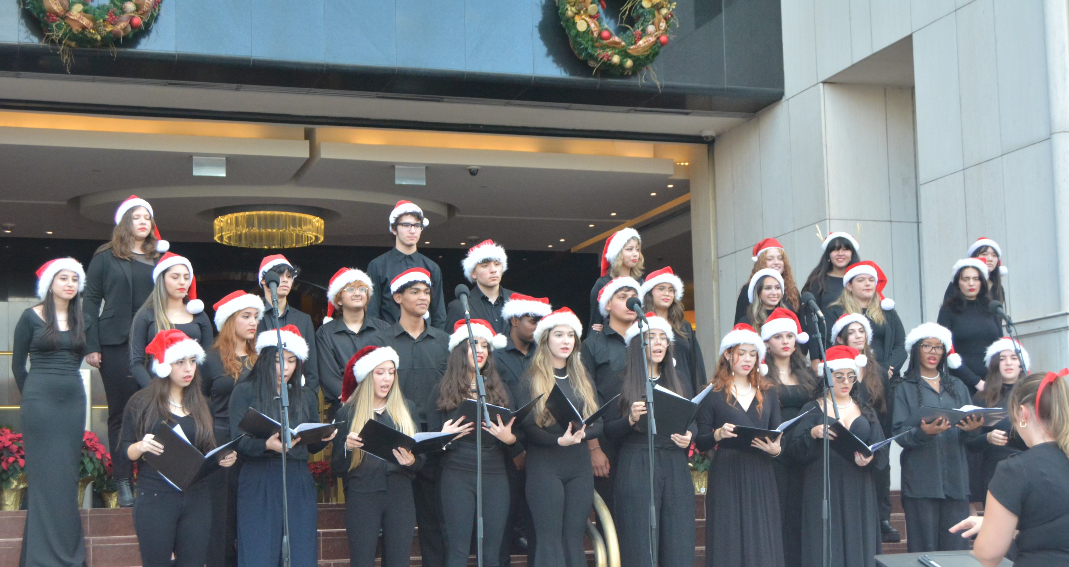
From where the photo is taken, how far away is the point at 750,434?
522 cm

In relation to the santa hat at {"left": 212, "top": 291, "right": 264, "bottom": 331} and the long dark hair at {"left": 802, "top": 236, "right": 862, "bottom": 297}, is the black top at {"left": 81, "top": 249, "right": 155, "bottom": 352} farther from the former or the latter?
the long dark hair at {"left": 802, "top": 236, "right": 862, "bottom": 297}

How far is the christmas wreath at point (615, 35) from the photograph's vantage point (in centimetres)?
902

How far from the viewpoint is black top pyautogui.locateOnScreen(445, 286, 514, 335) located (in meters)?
6.32

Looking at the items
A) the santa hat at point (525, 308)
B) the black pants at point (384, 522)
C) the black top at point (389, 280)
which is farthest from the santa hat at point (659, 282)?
the black pants at point (384, 522)

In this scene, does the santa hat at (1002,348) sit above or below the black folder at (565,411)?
above

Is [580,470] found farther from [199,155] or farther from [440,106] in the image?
[199,155]

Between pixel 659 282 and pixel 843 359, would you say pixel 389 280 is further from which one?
pixel 843 359

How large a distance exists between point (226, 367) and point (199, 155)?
5.26m

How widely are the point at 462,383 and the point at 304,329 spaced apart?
114 centimetres

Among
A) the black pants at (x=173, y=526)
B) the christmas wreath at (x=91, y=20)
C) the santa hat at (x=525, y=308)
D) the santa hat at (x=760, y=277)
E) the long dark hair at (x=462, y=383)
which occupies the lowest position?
the black pants at (x=173, y=526)

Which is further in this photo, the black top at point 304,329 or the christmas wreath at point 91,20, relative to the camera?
the christmas wreath at point 91,20

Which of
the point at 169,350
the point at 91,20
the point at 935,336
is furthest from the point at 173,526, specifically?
the point at 91,20

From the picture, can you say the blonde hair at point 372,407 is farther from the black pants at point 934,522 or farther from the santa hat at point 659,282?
the black pants at point 934,522

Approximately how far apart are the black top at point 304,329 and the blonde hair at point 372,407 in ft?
1.07
